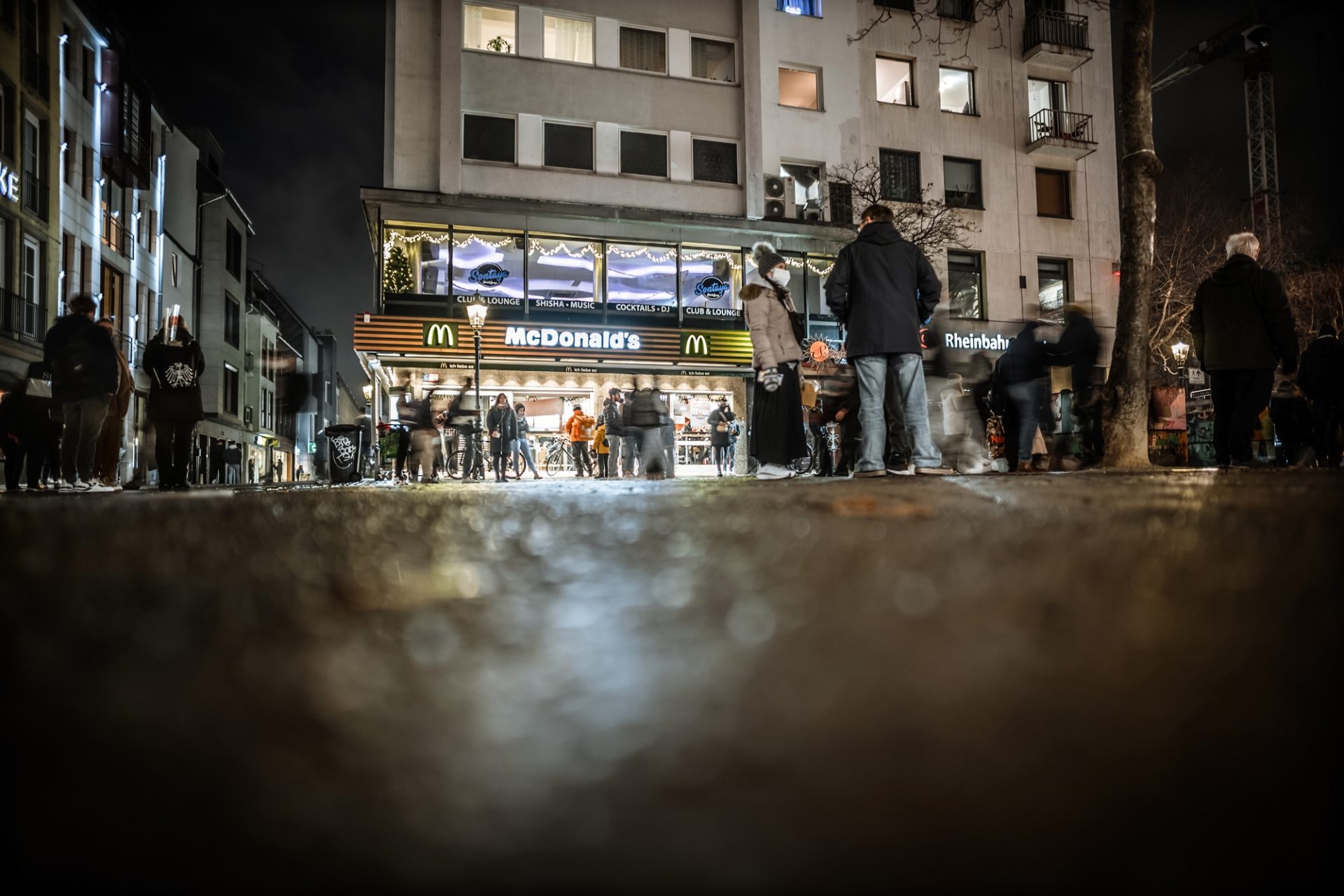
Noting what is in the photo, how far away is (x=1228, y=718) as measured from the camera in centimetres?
55

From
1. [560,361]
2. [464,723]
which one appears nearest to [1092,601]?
[464,723]

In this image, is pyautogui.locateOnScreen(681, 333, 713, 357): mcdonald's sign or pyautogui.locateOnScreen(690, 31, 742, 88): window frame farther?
pyautogui.locateOnScreen(690, 31, 742, 88): window frame

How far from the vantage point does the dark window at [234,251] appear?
39750 mm

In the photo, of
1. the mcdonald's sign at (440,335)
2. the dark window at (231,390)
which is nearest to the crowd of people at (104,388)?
the mcdonald's sign at (440,335)

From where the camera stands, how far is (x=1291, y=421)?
1205 centimetres

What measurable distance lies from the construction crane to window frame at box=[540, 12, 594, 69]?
29.4m

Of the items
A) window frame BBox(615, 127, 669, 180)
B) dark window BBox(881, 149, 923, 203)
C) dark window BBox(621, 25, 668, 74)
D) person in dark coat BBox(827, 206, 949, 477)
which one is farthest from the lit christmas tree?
person in dark coat BBox(827, 206, 949, 477)

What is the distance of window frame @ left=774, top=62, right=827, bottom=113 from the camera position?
24.0 metres

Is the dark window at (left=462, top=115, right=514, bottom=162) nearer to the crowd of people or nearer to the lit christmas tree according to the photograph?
the lit christmas tree

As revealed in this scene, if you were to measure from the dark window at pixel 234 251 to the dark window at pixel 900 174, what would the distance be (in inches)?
1178

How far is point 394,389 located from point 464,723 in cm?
2308

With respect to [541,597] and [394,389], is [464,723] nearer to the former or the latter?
[541,597]

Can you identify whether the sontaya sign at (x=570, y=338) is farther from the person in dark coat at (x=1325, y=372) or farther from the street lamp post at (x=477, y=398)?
the person in dark coat at (x=1325, y=372)

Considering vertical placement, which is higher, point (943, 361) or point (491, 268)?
point (491, 268)
